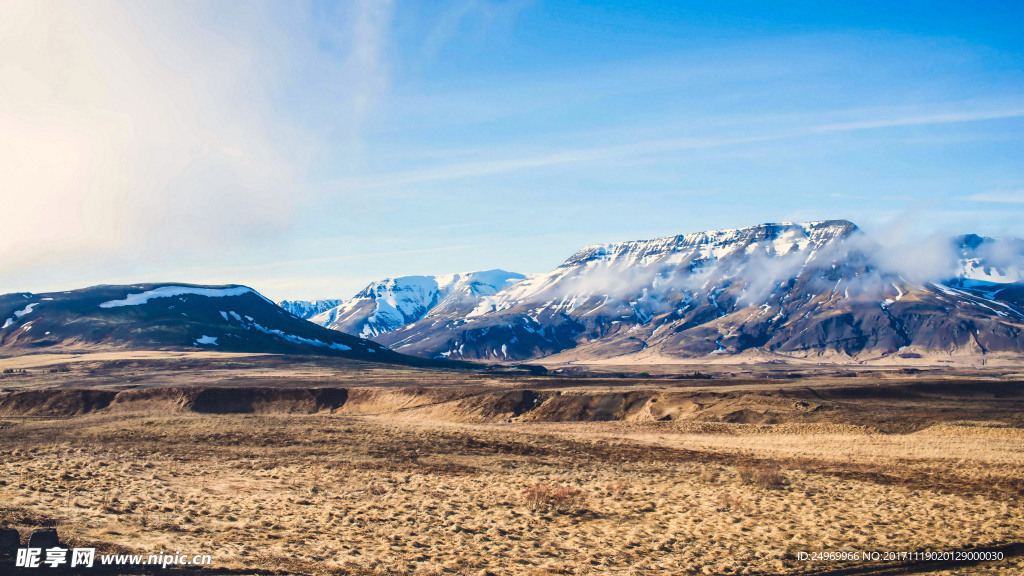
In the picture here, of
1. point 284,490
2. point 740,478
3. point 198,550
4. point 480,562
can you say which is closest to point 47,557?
point 198,550

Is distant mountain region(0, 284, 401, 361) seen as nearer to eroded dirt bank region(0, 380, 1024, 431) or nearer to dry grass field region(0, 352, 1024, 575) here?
eroded dirt bank region(0, 380, 1024, 431)

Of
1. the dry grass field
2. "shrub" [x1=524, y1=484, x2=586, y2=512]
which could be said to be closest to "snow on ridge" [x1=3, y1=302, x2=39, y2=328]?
the dry grass field

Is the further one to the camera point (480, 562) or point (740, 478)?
point (740, 478)

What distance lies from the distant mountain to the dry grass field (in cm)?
11993

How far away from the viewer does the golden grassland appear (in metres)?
15.5

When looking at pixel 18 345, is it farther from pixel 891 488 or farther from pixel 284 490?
pixel 891 488

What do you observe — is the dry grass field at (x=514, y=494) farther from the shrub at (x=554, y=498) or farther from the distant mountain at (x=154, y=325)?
the distant mountain at (x=154, y=325)

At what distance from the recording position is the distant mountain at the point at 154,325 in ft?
497

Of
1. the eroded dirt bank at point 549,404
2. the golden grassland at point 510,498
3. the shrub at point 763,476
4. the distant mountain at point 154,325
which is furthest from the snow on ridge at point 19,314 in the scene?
the shrub at point 763,476

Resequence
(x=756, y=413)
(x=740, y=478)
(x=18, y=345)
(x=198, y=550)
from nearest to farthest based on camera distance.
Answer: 1. (x=198, y=550)
2. (x=740, y=478)
3. (x=756, y=413)
4. (x=18, y=345)

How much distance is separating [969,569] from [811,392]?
193 feet

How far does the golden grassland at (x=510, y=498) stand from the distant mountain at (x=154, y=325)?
413 ft

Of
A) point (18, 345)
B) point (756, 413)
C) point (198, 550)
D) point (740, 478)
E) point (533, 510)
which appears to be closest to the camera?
point (198, 550)

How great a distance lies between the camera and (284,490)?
22.8m
